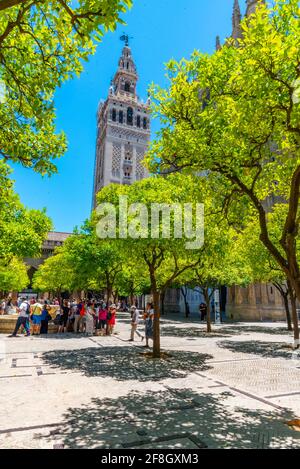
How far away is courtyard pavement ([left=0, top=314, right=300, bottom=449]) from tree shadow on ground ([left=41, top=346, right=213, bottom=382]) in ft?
0.10

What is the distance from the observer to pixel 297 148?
6.51 metres

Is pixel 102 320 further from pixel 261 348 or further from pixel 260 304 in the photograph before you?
pixel 260 304

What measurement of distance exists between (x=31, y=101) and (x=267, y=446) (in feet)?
24.6

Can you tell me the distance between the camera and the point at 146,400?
6.84 m

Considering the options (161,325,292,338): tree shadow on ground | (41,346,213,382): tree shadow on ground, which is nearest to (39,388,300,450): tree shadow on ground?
(41,346,213,382): tree shadow on ground

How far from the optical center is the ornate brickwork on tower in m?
82.6

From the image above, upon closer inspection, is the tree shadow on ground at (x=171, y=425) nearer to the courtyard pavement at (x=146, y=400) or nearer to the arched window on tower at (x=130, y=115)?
the courtyard pavement at (x=146, y=400)

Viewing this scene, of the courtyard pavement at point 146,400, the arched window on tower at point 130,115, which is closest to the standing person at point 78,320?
the courtyard pavement at point 146,400

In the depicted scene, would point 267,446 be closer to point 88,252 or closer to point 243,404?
point 243,404

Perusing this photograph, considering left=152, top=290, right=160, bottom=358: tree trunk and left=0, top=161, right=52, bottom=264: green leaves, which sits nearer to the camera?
left=152, top=290, right=160, bottom=358: tree trunk

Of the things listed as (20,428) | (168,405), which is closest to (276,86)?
(168,405)

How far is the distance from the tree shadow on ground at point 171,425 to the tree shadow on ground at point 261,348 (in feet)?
25.0

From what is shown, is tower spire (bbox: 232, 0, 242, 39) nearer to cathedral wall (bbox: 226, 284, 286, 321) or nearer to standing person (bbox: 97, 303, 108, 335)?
cathedral wall (bbox: 226, 284, 286, 321)

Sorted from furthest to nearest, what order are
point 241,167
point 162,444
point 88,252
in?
point 88,252 < point 241,167 < point 162,444
